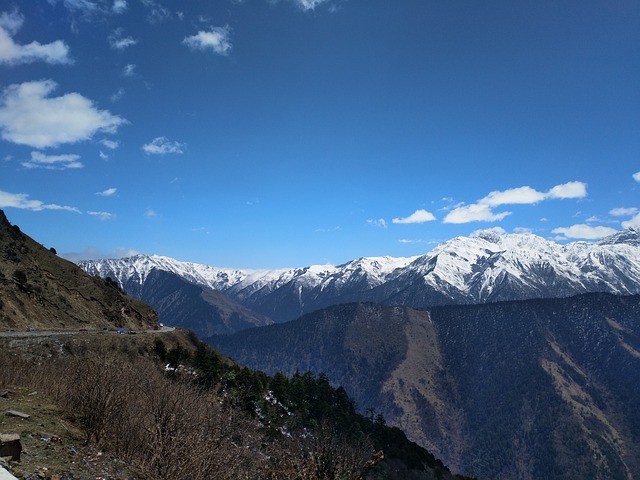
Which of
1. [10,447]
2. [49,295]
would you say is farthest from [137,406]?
[49,295]

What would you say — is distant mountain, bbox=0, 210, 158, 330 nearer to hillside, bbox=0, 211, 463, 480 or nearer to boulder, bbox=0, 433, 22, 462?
hillside, bbox=0, 211, 463, 480

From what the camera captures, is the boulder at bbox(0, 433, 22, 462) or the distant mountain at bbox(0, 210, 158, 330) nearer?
the boulder at bbox(0, 433, 22, 462)

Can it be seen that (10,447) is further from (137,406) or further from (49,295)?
(49,295)

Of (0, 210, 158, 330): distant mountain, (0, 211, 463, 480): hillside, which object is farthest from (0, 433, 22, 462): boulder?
(0, 210, 158, 330): distant mountain

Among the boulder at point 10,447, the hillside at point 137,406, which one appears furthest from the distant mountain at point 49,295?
the boulder at point 10,447

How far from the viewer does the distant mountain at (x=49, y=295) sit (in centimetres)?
9125

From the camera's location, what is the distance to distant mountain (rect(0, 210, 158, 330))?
299ft

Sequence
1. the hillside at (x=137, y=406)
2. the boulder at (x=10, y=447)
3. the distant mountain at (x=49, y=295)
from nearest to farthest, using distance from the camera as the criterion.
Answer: the boulder at (x=10, y=447) → the hillside at (x=137, y=406) → the distant mountain at (x=49, y=295)

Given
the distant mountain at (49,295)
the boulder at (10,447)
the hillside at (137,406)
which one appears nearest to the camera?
the boulder at (10,447)

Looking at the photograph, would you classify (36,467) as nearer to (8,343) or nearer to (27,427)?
(27,427)

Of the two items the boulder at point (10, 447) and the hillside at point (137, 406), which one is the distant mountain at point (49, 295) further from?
the boulder at point (10, 447)

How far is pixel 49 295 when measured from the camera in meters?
107

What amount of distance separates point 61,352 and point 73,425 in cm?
5272

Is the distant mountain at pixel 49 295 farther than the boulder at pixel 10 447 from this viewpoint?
Yes
